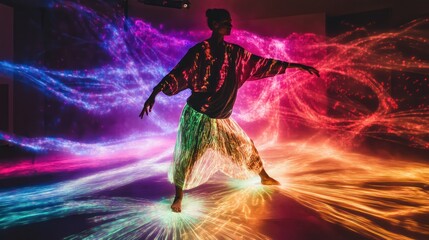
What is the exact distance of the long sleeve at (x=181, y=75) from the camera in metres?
2.84

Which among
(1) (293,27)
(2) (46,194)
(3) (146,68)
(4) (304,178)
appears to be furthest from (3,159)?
(1) (293,27)

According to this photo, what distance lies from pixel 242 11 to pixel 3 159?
4.61m

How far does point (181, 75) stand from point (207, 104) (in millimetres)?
343

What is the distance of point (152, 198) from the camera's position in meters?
3.14

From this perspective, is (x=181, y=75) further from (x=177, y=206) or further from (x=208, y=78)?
(x=177, y=206)

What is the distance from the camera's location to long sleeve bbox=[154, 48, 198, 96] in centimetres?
284

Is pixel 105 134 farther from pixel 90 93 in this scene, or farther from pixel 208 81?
pixel 208 81

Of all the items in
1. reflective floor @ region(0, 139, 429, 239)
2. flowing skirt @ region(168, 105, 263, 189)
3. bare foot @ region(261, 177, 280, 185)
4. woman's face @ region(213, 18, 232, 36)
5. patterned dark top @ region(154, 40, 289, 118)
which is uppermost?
woman's face @ region(213, 18, 232, 36)

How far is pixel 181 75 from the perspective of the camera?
2877 millimetres

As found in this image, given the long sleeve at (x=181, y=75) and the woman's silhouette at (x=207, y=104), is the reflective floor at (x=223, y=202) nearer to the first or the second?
the woman's silhouette at (x=207, y=104)

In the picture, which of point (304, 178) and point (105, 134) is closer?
point (304, 178)

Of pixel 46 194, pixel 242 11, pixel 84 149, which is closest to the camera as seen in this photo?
pixel 46 194

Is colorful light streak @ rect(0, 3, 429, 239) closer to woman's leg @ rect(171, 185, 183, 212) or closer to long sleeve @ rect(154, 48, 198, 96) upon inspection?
woman's leg @ rect(171, 185, 183, 212)

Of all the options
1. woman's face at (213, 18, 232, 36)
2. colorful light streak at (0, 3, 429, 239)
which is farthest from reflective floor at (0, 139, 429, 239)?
woman's face at (213, 18, 232, 36)
